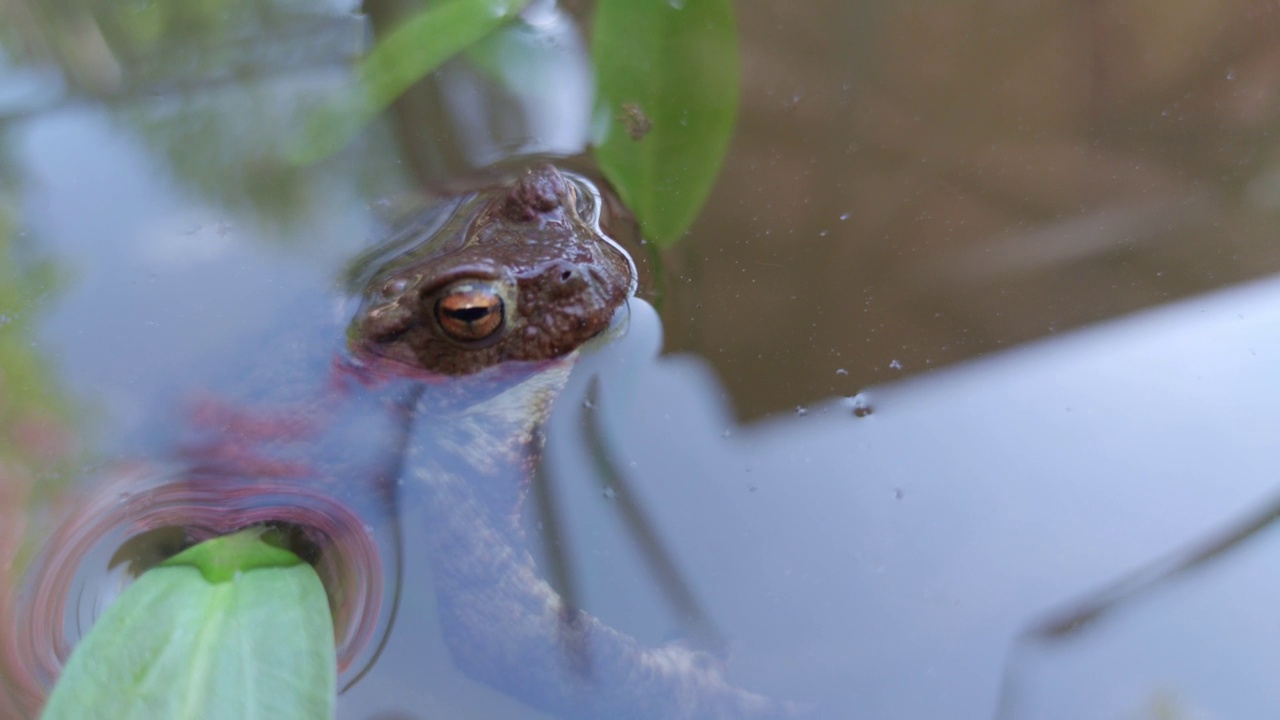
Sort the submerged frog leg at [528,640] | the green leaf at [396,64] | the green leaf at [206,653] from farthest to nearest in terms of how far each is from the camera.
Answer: the green leaf at [396,64], the submerged frog leg at [528,640], the green leaf at [206,653]

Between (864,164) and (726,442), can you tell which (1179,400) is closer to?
(864,164)

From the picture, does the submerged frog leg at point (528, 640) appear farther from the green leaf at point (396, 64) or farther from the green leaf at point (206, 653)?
the green leaf at point (396, 64)

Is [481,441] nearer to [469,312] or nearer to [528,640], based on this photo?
[469,312]

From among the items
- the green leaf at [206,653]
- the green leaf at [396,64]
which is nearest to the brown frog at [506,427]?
the green leaf at [396,64]

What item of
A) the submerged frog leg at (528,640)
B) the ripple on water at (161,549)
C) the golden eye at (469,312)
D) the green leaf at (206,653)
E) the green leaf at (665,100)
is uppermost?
the green leaf at (665,100)

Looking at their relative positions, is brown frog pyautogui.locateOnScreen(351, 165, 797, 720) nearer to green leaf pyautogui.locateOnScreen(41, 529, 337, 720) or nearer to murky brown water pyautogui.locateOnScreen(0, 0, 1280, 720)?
murky brown water pyautogui.locateOnScreen(0, 0, 1280, 720)

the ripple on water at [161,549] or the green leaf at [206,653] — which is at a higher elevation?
the green leaf at [206,653]
